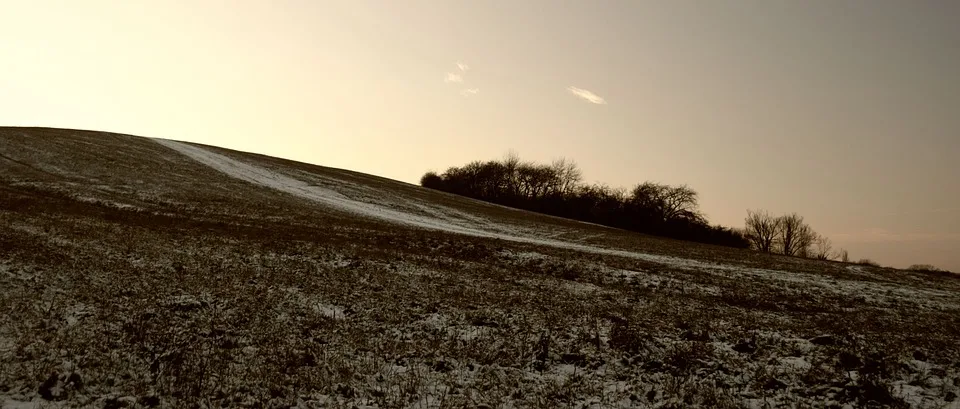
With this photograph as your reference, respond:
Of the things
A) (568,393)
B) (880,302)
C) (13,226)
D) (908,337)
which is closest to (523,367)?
(568,393)

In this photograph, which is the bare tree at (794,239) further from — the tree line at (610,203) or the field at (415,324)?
the field at (415,324)

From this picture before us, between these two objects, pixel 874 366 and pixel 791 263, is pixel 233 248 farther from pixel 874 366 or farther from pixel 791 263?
pixel 791 263

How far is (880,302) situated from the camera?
20.9 metres

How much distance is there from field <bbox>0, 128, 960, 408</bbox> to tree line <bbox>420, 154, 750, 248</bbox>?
50751 mm

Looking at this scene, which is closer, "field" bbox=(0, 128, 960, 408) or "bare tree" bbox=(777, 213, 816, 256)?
"field" bbox=(0, 128, 960, 408)

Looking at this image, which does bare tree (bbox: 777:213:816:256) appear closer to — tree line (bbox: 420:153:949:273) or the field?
tree line (bbox: 420:153:949:273)

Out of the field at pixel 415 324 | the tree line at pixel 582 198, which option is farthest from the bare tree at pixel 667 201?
the field at pixel 415 324

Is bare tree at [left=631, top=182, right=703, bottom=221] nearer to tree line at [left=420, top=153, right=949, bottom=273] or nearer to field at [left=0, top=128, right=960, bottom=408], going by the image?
tree line at [left=420, top=153, right=949, bottom=273]

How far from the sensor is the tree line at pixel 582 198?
7962 centimetres

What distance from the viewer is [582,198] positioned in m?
102

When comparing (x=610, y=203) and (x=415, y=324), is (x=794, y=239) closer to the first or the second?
(x=610, y=203)

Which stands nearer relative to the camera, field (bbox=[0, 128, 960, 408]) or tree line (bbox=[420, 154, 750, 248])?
field (bbox=[0, 128, 960, 408])

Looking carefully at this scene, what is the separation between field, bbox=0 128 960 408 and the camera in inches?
372

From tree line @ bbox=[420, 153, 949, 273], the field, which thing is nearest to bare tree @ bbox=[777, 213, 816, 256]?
tree line @ bbox=[420, 153, 949, 273]
